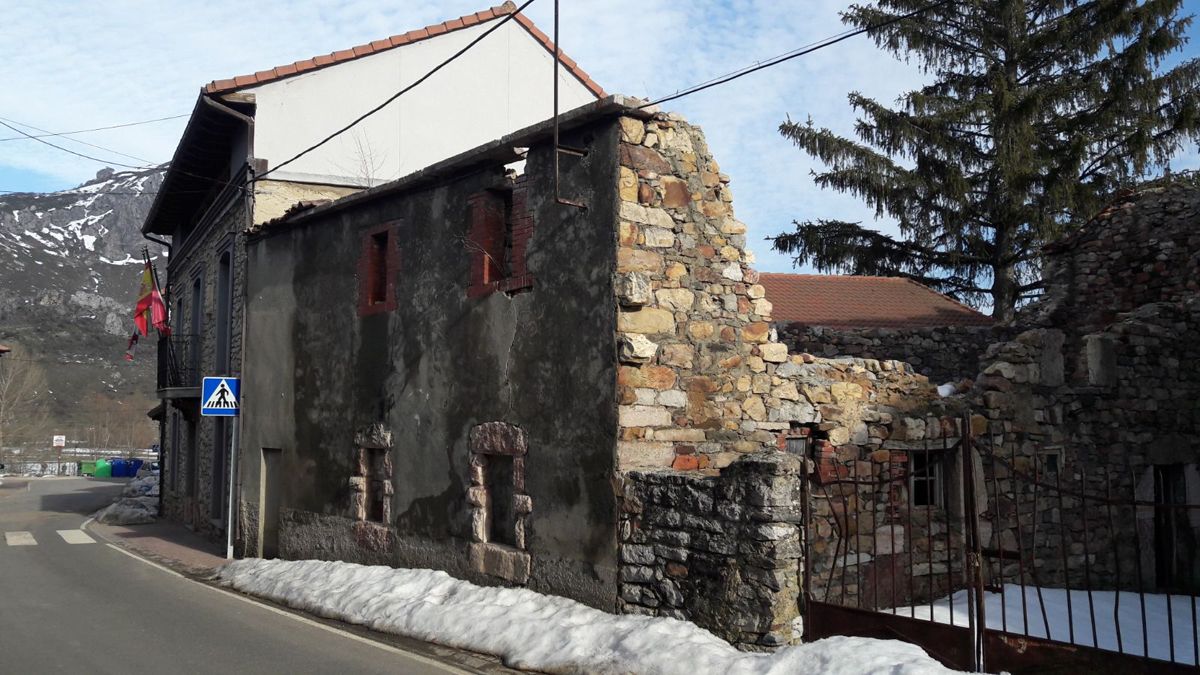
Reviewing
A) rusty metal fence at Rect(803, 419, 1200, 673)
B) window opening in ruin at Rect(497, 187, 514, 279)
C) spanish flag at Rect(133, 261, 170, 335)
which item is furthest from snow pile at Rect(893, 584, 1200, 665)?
spanish flag at Rect(133, 261, 170, 335)

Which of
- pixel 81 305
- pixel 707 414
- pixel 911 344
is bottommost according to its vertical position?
pixel 707 414

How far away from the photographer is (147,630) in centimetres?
880

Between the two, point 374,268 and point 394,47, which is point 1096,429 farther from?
point 394,47

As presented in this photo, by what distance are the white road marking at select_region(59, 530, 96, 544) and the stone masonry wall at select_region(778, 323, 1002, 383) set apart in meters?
12.8

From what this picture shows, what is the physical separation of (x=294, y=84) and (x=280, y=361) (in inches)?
205

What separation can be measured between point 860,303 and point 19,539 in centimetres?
1657

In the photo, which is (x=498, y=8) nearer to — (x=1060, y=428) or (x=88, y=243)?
(x=1060, y=428)

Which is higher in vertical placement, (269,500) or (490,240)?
(490,240)

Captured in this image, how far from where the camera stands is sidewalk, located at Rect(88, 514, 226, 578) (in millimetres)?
13828

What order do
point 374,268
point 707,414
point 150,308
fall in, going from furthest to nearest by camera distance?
point 150,308 < point 374,268 < point 707,414

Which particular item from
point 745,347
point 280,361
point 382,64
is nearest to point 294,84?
point 382,64

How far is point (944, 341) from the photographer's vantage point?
1661 cm

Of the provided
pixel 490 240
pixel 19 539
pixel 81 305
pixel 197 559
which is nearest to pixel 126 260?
pixel 81 305

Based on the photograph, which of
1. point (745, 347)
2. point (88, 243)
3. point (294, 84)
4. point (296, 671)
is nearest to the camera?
point (296, 671)
